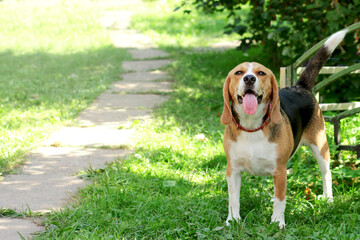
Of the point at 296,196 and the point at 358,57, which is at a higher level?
the point at 358,57

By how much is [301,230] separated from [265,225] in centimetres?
25

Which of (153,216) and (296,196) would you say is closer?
(153,216)

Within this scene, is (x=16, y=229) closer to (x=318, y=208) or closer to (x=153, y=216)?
(x=153, y=216)

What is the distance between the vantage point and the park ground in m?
3.10

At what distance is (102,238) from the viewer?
2.89m

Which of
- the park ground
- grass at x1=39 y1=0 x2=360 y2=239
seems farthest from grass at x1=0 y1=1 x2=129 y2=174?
grass at x1=39 y1=0 x2=360 y2=239

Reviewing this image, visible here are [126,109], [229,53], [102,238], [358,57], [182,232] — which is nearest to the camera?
[102,238]

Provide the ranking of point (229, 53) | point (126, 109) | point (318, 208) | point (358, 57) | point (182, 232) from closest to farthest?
point (182, 232)
point (318, 208)
point (358, 57)
point (126, 109)
point (229, 53)

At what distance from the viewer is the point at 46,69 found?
31.2 ft

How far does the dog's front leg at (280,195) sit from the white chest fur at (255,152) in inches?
2.0

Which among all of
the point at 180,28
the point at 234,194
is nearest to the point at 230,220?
the point at 234,194

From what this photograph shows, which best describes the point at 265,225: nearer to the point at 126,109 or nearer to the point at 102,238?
the point at 102,238

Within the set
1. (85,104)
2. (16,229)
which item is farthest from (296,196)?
(85,104)

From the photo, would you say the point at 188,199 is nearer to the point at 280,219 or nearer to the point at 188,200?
the point at 188,200
